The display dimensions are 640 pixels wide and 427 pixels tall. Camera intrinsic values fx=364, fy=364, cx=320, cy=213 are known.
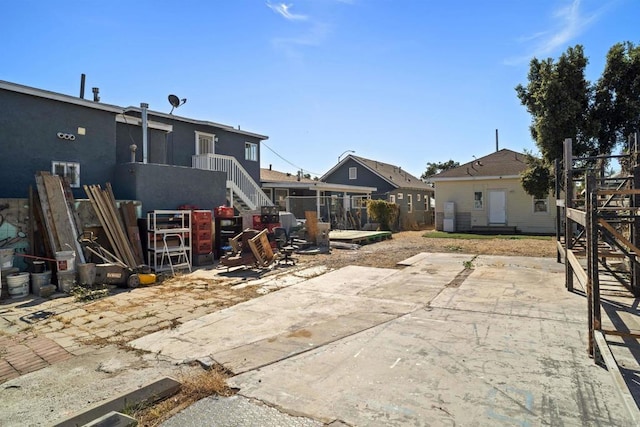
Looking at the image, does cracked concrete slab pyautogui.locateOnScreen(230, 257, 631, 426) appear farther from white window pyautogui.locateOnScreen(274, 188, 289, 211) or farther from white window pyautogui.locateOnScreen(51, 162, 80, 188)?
white window pyautogui.locateOnScreen(274, 188, 289, 211)

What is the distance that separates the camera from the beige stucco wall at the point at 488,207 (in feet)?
61.9

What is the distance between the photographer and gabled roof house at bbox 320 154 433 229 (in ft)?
85.9

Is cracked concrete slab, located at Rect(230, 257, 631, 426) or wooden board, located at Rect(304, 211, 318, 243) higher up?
wooden board, located at Rect(304, 211, 318, 243)

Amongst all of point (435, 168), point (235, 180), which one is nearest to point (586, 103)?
point (235, 180)

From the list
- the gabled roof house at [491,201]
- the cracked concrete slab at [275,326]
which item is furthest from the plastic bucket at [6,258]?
the gabled roof house at [491,201]

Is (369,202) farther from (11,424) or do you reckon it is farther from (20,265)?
(11,424)

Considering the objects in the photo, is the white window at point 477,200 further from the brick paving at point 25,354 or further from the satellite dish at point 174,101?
the brick paving at point 25,354

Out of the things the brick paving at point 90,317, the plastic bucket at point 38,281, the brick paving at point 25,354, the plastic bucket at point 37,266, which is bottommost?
the brick paving at point 25,354

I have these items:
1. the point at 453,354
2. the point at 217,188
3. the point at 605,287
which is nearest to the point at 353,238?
the point at 217,188

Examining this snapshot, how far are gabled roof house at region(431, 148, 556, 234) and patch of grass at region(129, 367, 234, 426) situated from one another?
1908cm

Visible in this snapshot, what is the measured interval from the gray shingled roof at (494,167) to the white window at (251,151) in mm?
10434

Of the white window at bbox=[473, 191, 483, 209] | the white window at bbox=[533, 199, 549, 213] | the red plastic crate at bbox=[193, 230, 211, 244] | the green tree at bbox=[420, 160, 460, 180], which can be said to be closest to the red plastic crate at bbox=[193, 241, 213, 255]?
the red plastic crate at bbox=[193, 230, 211, 244]

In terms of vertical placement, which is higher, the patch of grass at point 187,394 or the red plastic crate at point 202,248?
the red plastic crate at point 202,248

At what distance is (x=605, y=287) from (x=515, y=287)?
1641 millimetres
